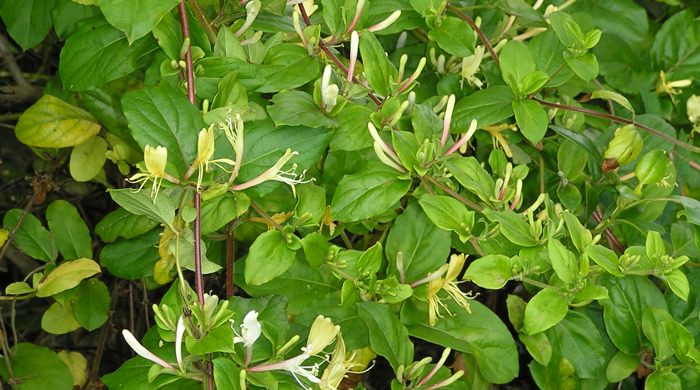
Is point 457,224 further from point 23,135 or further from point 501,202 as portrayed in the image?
point 23,135

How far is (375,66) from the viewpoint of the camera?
0.88 m

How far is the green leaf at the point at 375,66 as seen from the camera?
0.87m

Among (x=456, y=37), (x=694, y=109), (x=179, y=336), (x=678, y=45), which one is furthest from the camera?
(x=678, y=45)

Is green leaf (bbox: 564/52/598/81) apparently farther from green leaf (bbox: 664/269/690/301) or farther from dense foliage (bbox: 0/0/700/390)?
green leaf (bbox: 664/269/690/301)

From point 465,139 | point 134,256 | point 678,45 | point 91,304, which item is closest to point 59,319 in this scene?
point 91,304

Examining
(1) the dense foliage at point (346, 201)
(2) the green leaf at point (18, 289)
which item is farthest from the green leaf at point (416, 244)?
(2) the green leaf at point (18, 289)

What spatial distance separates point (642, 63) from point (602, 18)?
0.42 feet

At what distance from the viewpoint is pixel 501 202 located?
882 mm

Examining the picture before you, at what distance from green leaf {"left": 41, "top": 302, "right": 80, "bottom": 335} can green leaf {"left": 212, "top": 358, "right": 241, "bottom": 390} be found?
0.45 m

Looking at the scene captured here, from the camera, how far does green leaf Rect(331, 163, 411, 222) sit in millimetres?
834

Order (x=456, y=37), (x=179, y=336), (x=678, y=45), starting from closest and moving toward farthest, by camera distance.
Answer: (x=179, y=336) < (x=456, y=37) < (x=678, y=45)

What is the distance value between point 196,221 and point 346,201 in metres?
0.16

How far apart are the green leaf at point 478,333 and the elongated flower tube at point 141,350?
0.92 ft

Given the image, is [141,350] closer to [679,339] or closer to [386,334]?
[386,334]
